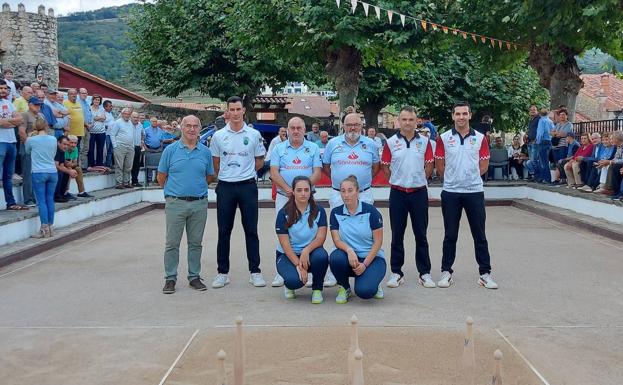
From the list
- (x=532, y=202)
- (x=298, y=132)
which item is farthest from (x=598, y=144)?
(x=298, y=132)

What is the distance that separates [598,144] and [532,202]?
2321 millimetres

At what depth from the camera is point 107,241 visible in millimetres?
11516

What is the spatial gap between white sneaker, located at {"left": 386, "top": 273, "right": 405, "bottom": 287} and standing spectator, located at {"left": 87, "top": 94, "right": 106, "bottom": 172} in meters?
10.8

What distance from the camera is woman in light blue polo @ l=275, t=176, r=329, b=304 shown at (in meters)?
6.92

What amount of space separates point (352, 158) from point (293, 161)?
26.0 inches

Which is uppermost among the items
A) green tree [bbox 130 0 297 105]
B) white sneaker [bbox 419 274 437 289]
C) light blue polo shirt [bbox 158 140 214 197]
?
green tree [bbox 130 0 297 105]

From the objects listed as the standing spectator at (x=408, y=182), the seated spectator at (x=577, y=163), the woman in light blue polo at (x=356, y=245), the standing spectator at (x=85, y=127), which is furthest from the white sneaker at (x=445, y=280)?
the standing spectator at (x=85, y=127)

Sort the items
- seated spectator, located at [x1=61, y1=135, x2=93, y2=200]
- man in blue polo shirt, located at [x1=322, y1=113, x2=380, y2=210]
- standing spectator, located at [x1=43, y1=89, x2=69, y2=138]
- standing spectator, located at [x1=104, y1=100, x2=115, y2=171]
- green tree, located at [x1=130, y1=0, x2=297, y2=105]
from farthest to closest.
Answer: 1. green tree, located at [x1=130, y1=0, x2=297, y2=105]
2. standing spectator, located at [x1=104, y1=100, x2=115, y2=171]
3. standing spectator, located at [x1=43, y1=89, x2=69, y2=138]
4. seated spectator, located at [x1=61, y1=135, x2=93, y2=200]
5. man in blue polo shirt, located at [x1=322, y1=113, x2=380, y2=210]

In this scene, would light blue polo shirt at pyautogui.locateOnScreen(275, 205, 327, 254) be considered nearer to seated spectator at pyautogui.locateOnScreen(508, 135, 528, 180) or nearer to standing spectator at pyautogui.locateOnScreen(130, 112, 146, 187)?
standing spectator at pyautogui.locateOnScreen(130, 112, 146, 187)

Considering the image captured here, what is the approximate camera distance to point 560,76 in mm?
18656

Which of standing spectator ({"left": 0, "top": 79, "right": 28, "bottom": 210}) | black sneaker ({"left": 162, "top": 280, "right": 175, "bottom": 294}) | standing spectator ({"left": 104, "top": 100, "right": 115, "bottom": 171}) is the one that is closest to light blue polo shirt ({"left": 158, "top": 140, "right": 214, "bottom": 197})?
black sneaker ({"left": 162, "top": 280, "right": 175, "bottom": 294})

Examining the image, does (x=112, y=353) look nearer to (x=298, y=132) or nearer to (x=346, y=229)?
(x=346, y=229)

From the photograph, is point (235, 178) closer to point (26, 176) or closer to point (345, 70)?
point (26, 176)

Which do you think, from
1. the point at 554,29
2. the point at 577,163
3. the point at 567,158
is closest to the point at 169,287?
the point at 554,29
